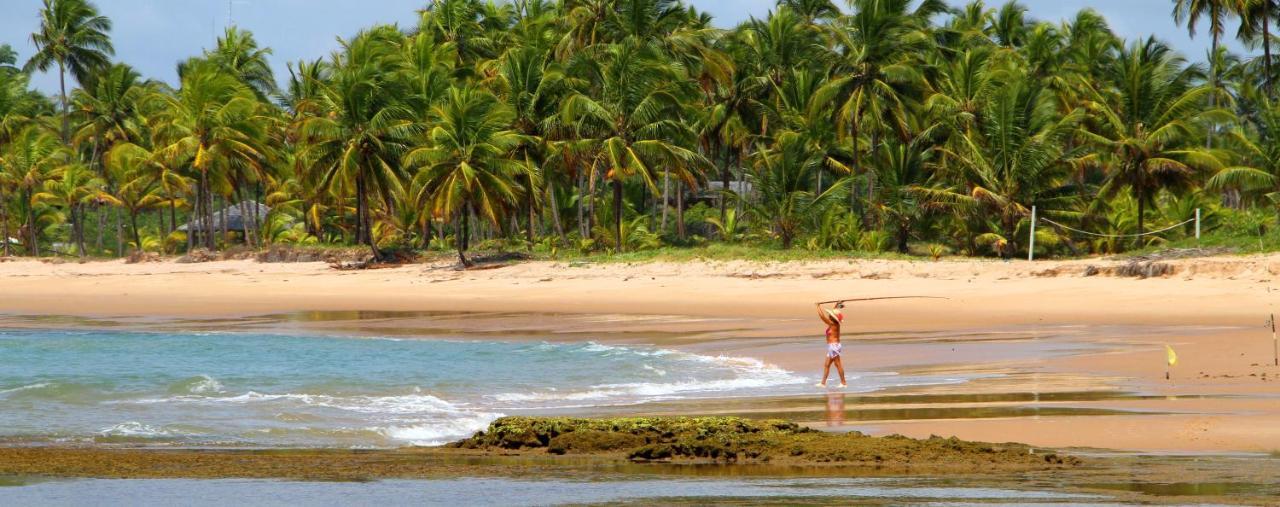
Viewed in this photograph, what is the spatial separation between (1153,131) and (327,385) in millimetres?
21875

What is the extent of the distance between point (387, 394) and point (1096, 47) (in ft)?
119

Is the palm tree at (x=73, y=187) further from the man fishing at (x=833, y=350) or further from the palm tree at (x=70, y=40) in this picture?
the man fishing at (x=833, y=350)

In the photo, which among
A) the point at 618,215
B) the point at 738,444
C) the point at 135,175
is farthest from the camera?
the point at 135,175

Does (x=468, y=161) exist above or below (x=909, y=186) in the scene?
above

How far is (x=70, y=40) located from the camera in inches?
1972

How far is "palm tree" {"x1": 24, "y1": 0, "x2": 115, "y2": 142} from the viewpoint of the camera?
50062mm

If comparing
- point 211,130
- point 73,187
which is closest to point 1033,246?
point 211,130

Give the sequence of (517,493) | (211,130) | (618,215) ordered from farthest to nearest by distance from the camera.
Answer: (211,130) < (618,215) < (517,493)

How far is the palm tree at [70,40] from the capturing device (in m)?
50.1

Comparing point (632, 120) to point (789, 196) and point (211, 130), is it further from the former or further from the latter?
point (211, 130)

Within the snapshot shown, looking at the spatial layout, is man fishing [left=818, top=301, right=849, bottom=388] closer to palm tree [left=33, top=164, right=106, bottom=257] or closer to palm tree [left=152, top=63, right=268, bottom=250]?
palm tree [left=152, top=63, right=268, bottom=250]

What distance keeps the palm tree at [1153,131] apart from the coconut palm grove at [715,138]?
0.07 metres

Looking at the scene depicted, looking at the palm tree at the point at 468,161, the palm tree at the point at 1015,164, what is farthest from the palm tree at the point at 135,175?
the palm tree at the point at 1015,164

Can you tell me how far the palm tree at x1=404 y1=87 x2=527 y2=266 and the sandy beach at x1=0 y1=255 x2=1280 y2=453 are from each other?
5.62 ft
